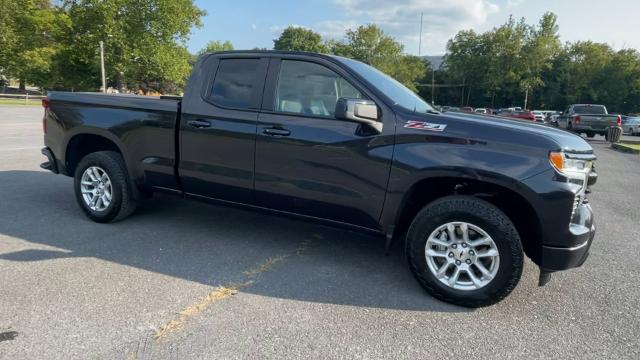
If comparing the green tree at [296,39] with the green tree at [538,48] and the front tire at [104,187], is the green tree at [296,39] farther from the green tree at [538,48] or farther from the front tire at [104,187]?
the front tire at [104,187]

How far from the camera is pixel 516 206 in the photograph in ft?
11.9

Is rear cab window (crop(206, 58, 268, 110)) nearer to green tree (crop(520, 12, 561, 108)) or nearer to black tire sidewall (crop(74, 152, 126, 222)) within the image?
black tire sidewall (crop(74, 152, 126, 222))

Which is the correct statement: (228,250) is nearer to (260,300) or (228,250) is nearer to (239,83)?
(260,300)

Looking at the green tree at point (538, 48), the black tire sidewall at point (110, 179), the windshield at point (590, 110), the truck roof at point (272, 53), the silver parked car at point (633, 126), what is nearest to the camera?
the truck roof at point (272, 53)

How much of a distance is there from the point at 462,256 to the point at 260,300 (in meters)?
1.57

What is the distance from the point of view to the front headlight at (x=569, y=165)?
3227 millimetres

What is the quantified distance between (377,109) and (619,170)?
10.5m

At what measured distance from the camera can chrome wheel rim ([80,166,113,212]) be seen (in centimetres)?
505

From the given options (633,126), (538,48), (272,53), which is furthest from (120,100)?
(538,48)

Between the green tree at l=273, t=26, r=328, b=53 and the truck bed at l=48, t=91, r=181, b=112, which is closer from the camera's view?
the truck bed at l=48, t=91, r=181, b=112

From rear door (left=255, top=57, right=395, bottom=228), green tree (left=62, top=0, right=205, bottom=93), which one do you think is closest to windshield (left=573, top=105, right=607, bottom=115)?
rear door (left=255, top=57, right=395, bottom=228)

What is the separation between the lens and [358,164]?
3768mm

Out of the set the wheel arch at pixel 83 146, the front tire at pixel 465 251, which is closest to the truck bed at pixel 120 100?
the wheel arch at pixel 83 146

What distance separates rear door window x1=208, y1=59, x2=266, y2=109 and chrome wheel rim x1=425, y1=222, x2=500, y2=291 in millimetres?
→ 2016
